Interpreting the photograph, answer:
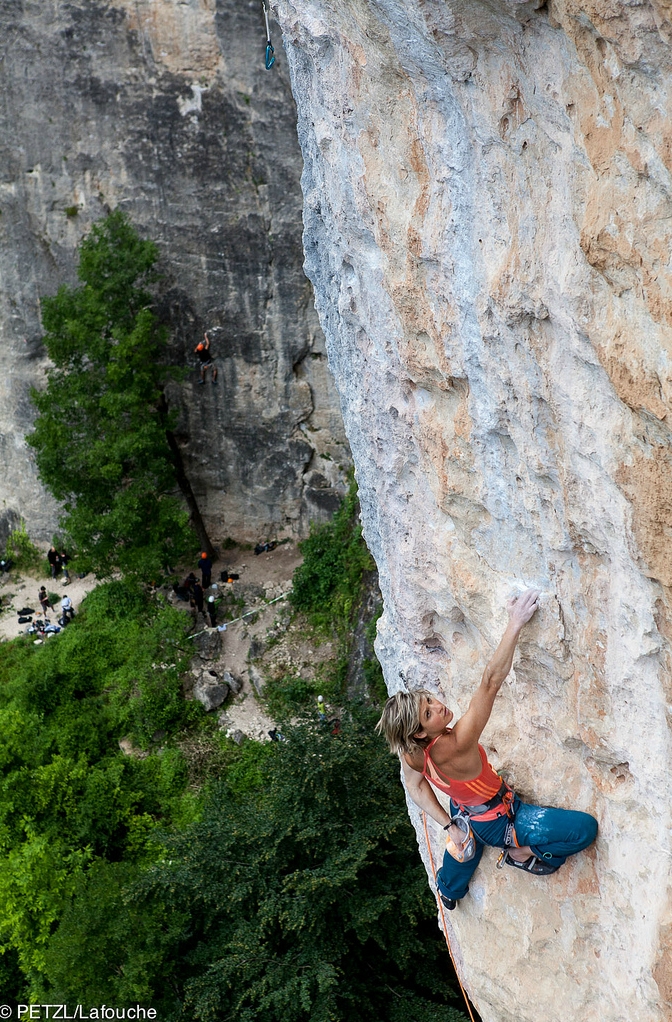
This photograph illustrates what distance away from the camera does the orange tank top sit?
187 inches

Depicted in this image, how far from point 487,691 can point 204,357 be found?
13811 mm

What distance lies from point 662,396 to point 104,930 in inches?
387

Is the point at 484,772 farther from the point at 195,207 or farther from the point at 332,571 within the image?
the point at 195,207

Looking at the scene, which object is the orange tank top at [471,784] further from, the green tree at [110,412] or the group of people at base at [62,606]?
the group of people at base at [62,606]

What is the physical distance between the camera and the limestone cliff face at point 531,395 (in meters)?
3.54

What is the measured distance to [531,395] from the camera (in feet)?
14.1

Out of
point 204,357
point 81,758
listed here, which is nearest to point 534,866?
point 81,758

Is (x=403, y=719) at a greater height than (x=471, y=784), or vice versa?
(x=403, y=719)

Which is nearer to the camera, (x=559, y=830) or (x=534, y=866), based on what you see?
(x=559, y=830)

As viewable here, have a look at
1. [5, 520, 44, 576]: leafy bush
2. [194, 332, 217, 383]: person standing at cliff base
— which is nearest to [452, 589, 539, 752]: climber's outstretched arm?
[194, 332, 217, 383]: person standing at cliff base

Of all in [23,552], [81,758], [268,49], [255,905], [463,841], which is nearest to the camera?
[463,841]

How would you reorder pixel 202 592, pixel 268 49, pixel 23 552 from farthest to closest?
pixel 23 552, pixel 202 592, pixel 268 49

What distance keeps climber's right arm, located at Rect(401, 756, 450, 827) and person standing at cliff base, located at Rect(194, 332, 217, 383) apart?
508 inches

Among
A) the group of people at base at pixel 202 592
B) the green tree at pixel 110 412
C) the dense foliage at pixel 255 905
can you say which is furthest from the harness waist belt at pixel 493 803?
the group of people at base at pixel 202 592
